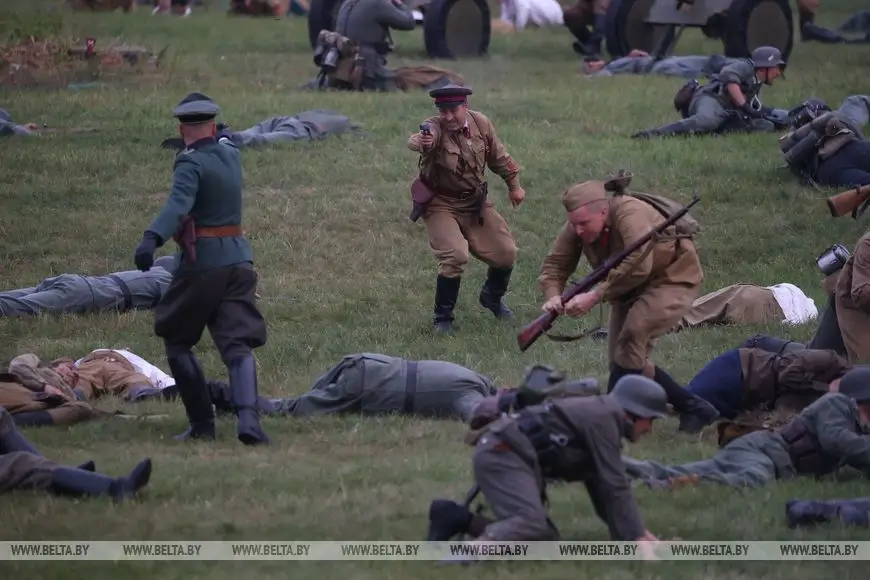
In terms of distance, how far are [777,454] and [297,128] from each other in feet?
35.6

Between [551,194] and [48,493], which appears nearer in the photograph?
[48,493]

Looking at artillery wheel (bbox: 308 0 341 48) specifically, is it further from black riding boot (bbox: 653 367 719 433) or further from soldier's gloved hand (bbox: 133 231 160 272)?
soldier's gloved hand (bbox: 133 231 160 272)

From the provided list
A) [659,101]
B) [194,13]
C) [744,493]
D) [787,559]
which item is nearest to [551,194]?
[659,101]

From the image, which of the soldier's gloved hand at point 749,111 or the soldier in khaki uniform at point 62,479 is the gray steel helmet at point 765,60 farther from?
the soldier in khaki uniform at point 62,479

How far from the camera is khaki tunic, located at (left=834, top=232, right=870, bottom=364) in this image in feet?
30.6

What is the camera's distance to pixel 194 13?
32.1 meters

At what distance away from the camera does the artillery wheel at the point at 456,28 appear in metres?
23.9

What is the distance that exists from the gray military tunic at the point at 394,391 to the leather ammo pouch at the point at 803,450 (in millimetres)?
2072

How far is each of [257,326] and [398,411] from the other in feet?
3.87

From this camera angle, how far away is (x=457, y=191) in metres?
11.8

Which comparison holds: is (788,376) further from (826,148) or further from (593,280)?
(826,148)

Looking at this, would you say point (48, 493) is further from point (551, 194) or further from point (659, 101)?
point (659, 101)

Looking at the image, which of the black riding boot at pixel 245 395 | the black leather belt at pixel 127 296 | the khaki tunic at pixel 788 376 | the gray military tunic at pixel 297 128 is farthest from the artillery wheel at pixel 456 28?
the black riding boot at pixel 245 395

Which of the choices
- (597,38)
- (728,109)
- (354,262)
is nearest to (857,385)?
(354,262)
